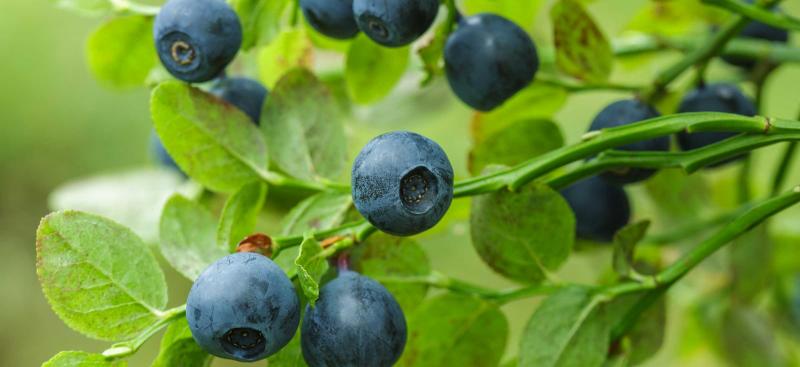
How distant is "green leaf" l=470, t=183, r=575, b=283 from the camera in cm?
73

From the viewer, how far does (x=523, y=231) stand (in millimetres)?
772

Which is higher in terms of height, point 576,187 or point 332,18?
point 332,18

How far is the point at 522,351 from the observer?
2.41 feet

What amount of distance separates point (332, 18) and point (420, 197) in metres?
0.21

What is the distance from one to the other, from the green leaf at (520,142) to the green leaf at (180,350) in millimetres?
315

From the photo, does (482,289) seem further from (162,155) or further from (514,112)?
(162,155)

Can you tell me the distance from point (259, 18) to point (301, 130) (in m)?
0.11

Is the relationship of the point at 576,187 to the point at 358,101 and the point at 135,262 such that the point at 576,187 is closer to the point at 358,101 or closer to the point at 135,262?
the point at 358,101

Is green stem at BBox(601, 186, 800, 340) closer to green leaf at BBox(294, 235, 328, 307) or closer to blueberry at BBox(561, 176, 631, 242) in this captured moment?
blueberry at BBox(561, 176, 631, 242)

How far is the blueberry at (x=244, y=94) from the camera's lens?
32.9 inches

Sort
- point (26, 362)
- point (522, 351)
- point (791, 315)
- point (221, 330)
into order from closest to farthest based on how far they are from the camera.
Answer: point (221, 330) → point (522, 351) → point (791, 315) → point (26, 362)

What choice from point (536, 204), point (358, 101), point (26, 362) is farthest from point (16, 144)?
point (536, 204)

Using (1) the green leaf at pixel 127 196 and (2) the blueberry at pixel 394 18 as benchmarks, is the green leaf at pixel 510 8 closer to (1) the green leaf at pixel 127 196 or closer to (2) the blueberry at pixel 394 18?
(2) the blueberry at pixel 394 18

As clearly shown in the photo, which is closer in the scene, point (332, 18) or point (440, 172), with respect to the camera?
point (440, 172)
